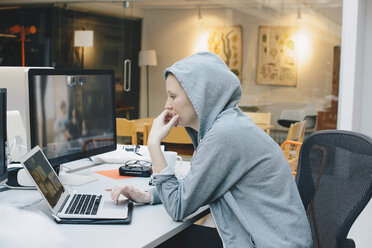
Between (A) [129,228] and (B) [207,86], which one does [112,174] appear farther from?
(B) [207,86]

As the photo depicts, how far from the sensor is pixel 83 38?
21.3 feet

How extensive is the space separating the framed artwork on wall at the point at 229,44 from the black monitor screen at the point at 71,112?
365cm

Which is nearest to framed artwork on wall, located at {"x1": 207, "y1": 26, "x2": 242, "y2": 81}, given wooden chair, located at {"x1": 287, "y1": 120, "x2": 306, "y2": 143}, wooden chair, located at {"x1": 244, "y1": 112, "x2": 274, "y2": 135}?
wooden chair, located at {"x1": 244, "y1": 112, "x2": 274, "y2": 135}

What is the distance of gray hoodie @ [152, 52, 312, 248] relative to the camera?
138 cm

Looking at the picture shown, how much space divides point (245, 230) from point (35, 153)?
2.52 feet

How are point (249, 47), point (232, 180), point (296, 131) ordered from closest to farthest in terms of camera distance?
point (232, 180), point (296, 131), point (249, 47)

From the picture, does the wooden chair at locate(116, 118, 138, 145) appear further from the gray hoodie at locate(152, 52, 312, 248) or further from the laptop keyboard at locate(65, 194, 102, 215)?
the gray hoodie at locate(152, 52, 312, 248)

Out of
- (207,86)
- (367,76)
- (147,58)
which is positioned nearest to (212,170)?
(207,86)

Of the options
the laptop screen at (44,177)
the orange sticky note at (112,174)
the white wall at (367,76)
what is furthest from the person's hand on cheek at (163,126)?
the white wall at (367,76)

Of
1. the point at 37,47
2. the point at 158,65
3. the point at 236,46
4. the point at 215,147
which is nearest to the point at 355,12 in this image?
the point at 236,46

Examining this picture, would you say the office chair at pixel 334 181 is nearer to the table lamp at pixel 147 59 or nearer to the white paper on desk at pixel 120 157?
the white paper on desk at pixel 120 157

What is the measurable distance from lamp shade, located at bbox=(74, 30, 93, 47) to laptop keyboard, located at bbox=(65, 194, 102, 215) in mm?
5095

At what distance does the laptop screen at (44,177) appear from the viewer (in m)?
1.46

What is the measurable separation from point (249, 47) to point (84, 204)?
433 centimetres
